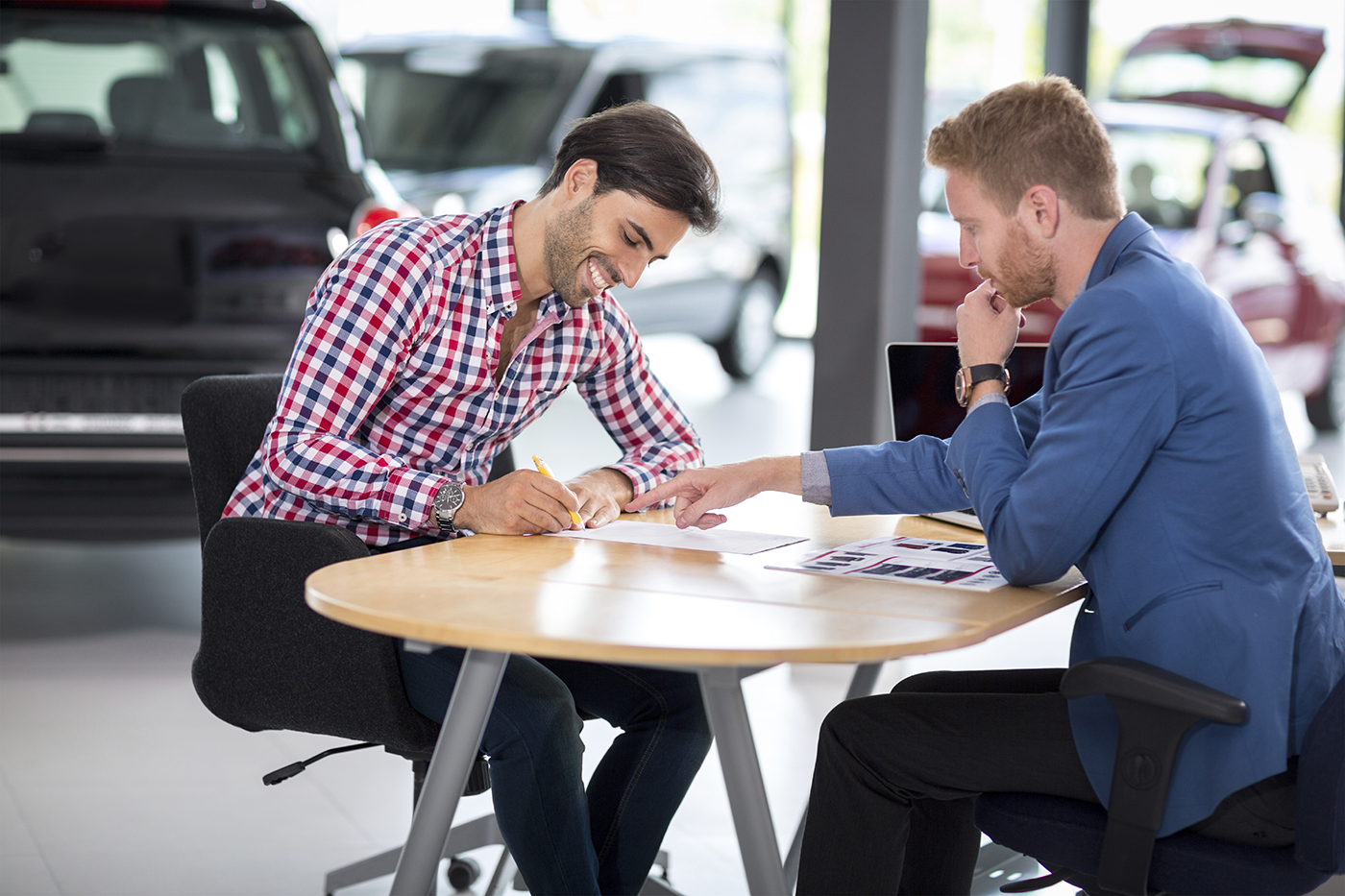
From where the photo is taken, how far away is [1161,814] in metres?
1.48

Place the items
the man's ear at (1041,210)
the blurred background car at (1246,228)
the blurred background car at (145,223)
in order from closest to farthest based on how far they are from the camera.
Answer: the man's ear at (1041,210), the blurred background car at (145,223), the blurred background car at (1246,228)

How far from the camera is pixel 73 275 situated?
3449mm

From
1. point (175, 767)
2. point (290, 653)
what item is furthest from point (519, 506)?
point (175, 767)

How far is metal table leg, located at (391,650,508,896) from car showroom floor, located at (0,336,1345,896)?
0.86 m

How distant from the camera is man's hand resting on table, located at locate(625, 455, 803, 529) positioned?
1.92 metres

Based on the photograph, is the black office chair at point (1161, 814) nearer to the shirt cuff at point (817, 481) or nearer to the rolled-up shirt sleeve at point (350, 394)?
the shirt cuff at point (817, 481)

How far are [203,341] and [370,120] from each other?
4.23 m

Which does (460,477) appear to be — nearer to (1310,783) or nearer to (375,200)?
(1310,783)

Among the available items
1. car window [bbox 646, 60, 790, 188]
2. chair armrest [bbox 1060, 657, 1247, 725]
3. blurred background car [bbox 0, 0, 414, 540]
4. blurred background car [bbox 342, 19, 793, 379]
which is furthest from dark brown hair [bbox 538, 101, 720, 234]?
car window [bbox 646, 60, 790, 188]

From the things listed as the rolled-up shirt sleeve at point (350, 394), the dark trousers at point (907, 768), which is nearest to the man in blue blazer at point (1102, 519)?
the dark trousers at point (907, 768)

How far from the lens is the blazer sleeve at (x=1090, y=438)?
150 cm

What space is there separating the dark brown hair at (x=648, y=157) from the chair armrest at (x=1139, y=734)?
875mm

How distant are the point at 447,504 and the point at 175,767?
1310 mm

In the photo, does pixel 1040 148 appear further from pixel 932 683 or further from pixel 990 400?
pixel 932 683
